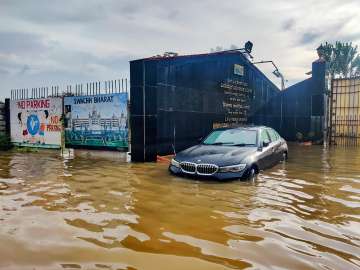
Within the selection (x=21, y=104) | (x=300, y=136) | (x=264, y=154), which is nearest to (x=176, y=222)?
(x=264, y=154)

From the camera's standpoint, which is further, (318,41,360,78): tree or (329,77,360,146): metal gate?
(318,41,360,78): tree

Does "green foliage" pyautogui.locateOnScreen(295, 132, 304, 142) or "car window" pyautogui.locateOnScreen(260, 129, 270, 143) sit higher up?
"car window" pyautogui.locateOnScreen(260, 129, 270, 143)

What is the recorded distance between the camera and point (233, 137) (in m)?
8.92

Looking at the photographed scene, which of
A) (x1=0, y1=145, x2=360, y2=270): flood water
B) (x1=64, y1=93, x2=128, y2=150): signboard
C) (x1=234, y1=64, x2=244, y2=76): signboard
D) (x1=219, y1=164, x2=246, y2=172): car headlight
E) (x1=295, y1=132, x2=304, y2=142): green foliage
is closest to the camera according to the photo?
(x1=0, y1=145, x2=360, y2=270): flood water

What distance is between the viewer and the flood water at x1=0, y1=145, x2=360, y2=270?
140 inches

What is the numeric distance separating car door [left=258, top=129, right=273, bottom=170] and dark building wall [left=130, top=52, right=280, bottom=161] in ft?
11.9

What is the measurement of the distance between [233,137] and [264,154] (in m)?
0.93

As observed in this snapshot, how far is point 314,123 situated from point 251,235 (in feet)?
52.1

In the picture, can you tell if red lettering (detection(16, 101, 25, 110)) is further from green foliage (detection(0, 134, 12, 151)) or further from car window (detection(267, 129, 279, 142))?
car window (detection(267, 129, 279, 142))

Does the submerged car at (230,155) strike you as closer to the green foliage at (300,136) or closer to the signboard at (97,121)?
the signboard at (97,121)

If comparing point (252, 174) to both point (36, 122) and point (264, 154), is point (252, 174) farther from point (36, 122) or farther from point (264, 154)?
point (36, 122)

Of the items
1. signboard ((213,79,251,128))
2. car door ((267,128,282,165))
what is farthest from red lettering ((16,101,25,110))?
car door ((267,128,282,165))

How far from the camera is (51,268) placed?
10.9 ft

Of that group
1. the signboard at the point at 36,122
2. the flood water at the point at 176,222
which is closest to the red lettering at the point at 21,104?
the signboard at the point at 36,122
